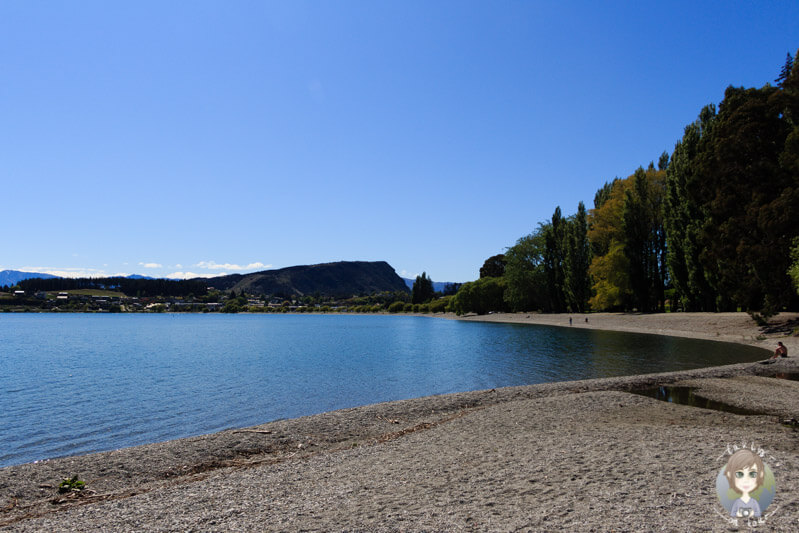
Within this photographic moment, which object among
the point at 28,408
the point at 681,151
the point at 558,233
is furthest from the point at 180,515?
the point at 558,233

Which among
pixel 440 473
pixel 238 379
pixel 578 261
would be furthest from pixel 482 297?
pixel 440 473

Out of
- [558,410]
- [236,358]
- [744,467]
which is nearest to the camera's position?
[744,467]

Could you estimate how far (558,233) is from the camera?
89.4 meters

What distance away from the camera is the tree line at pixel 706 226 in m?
34.1

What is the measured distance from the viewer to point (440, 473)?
9531mm

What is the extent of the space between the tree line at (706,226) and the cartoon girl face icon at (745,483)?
3171 cm

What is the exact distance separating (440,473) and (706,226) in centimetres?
4148

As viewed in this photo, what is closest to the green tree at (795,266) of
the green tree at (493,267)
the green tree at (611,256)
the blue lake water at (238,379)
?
the blue lake water at (238,379)

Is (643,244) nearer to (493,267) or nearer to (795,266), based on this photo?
(795,266)

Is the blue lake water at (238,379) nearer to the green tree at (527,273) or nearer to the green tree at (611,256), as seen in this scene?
the green tree at (611,256)

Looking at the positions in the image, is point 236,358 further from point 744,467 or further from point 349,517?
point 744,467

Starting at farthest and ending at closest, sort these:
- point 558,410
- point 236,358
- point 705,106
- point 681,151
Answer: point 705,106, point 681,151, point 236,358, point 558,410

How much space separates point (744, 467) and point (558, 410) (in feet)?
37.1

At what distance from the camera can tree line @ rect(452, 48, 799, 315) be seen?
34.1m
